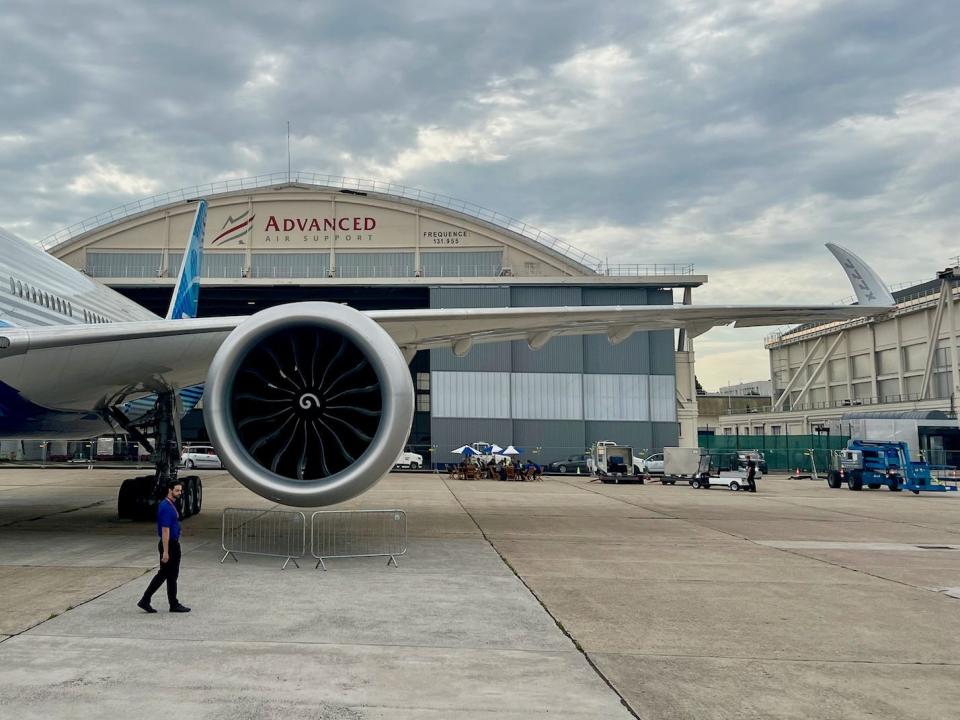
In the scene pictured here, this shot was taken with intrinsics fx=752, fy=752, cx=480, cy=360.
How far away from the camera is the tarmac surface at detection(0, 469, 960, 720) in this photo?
443 centimetres

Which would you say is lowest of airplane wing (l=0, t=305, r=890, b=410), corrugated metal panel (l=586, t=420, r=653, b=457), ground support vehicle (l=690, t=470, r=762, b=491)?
ground support vehicle (l=690, t=470, r=762, b=491)

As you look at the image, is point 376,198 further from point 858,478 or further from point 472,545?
point 472,545

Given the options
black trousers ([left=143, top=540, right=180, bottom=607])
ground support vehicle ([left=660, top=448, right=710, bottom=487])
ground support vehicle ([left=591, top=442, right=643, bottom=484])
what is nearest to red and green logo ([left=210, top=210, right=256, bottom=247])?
ground support vehicle ([left=591, top=442, right=643, bottom=484])

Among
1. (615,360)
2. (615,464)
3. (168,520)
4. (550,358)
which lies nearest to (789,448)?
(615,360)

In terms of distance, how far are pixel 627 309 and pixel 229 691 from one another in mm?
8039

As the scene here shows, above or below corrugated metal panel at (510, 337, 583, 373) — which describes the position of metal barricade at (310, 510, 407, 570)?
below

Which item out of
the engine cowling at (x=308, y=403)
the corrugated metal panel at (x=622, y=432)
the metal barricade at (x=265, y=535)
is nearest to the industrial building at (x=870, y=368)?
the corrugated metal panel at (x=622, y=432)

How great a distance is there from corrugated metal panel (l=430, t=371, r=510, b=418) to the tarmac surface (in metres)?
28.2

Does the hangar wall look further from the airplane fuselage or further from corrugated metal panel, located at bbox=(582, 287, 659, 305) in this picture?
the airplane fuselage

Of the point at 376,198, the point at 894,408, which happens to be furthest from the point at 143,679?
the point at 894,408

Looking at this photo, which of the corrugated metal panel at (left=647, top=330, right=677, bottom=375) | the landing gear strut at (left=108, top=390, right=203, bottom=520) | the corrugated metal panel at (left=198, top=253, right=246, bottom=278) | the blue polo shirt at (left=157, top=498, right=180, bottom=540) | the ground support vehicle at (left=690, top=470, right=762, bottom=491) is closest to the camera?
the blue polo shirt at (left=157, top=498, right=180, bottom=540)

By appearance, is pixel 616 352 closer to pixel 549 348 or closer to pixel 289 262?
pixel 549 348

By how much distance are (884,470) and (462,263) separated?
23.8 metres

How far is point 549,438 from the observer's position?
40.6 metres
